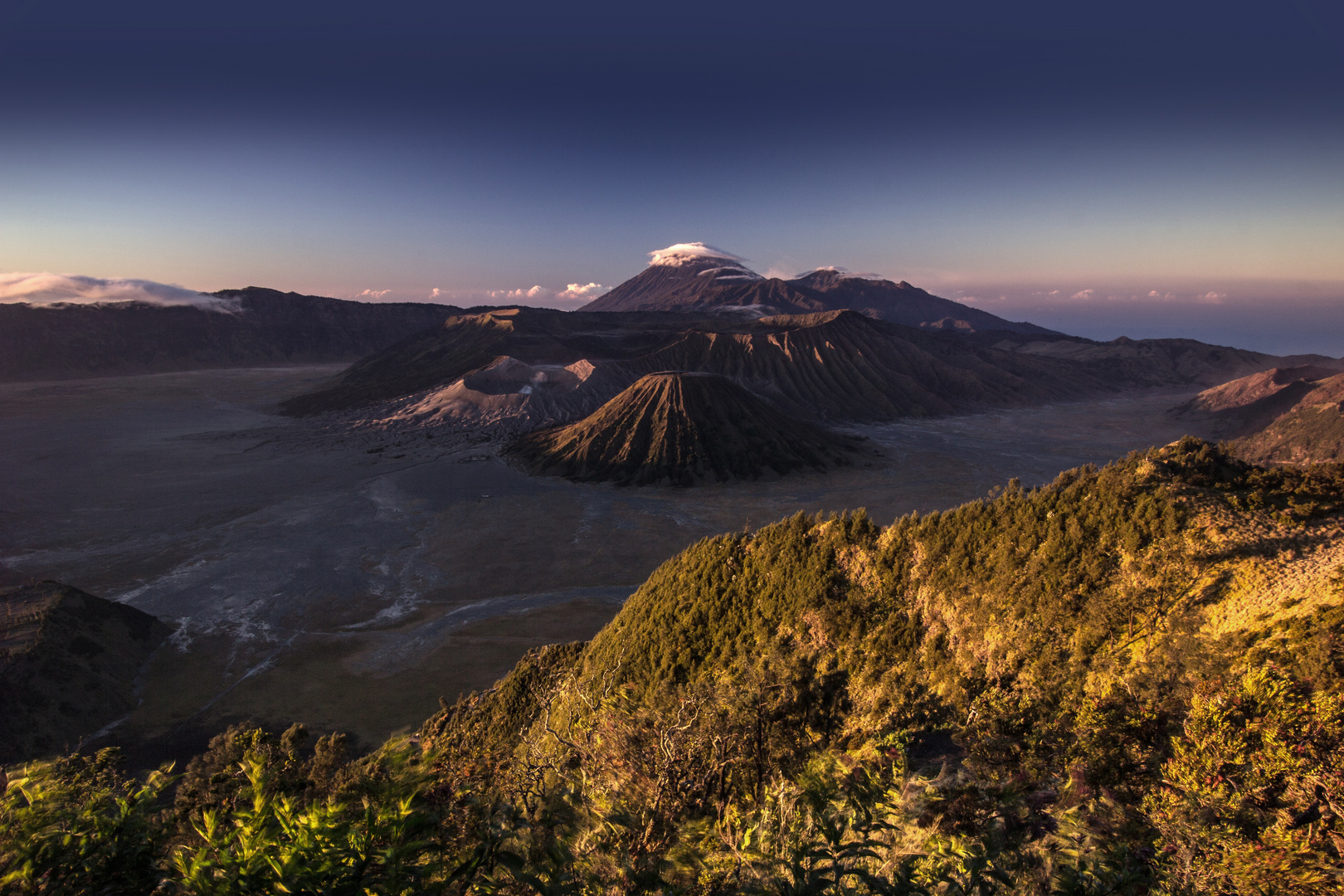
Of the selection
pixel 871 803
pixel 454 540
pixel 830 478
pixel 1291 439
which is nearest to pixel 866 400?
pixel 830 478

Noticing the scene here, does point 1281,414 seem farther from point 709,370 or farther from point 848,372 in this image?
point 709,370

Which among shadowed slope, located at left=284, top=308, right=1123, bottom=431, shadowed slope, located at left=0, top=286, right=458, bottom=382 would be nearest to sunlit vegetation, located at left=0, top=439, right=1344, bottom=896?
shadowed slope, located at left=284, top=308, right=1123, bottom=431

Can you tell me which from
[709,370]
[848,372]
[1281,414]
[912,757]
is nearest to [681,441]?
[709,370]

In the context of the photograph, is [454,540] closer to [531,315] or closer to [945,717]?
[945,717]

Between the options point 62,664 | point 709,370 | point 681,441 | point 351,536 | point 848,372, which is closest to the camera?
point 62,664

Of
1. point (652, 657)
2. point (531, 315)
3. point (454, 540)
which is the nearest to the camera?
point (652, 657)

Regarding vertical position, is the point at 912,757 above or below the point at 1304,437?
below
